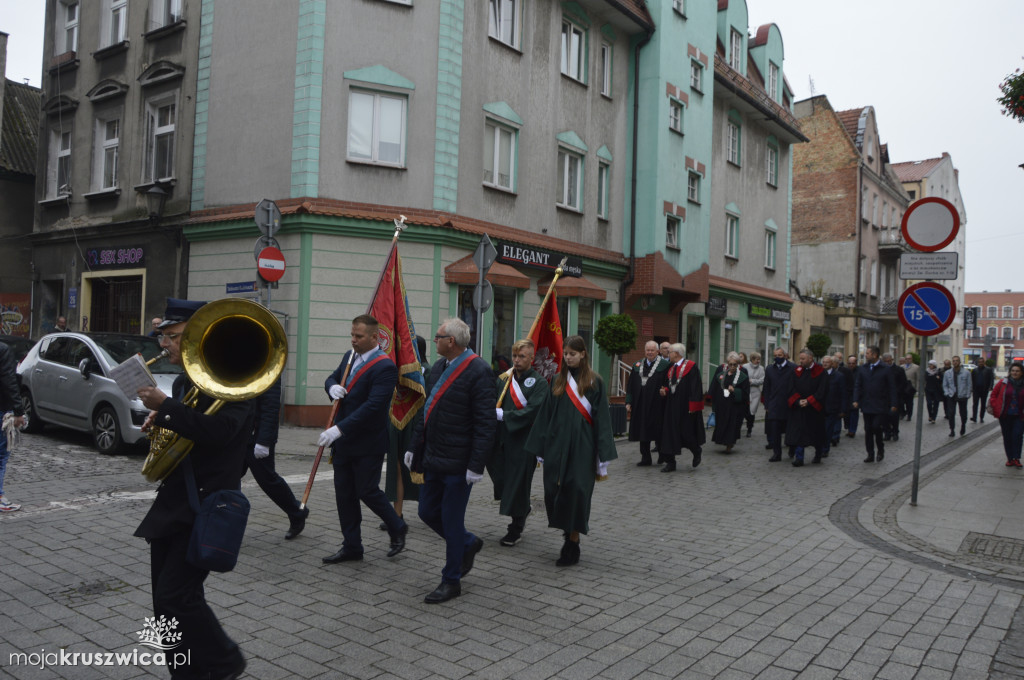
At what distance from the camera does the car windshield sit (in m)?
11.6

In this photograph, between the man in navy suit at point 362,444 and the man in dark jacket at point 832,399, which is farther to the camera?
the man in dark jacket at point 832,399

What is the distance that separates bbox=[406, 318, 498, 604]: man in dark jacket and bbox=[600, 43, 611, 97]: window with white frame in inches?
698

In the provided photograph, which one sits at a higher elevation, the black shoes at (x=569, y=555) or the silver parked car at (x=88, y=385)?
the silver parked car at (x=88, y=385)

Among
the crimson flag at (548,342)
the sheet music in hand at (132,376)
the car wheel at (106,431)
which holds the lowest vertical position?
the car wheel at (106,431)

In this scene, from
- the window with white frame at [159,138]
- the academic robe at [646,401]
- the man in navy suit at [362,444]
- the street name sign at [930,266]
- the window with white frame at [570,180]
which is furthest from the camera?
the window with white frame at [570,180]

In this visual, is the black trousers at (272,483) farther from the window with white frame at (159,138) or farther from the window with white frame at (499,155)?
the window with white frame at (159,138)

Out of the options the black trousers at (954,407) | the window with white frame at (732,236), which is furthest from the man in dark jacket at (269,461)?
the window with white frame at (732,236)

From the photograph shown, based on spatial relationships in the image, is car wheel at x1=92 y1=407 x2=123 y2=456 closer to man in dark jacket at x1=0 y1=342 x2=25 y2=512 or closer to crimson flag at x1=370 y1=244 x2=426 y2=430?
man in dark jacket at x1=0 y1=342 x2=25 y2=512

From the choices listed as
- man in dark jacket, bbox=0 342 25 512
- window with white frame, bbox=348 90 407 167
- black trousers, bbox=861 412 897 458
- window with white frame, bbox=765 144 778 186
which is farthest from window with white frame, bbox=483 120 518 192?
window with white frame, bbox=765 144 778 186

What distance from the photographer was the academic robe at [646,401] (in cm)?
1252

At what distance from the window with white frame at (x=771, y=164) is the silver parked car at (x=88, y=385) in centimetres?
2533

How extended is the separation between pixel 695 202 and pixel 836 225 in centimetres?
1817

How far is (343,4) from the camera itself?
15852mm

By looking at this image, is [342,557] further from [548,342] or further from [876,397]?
[876,397]
